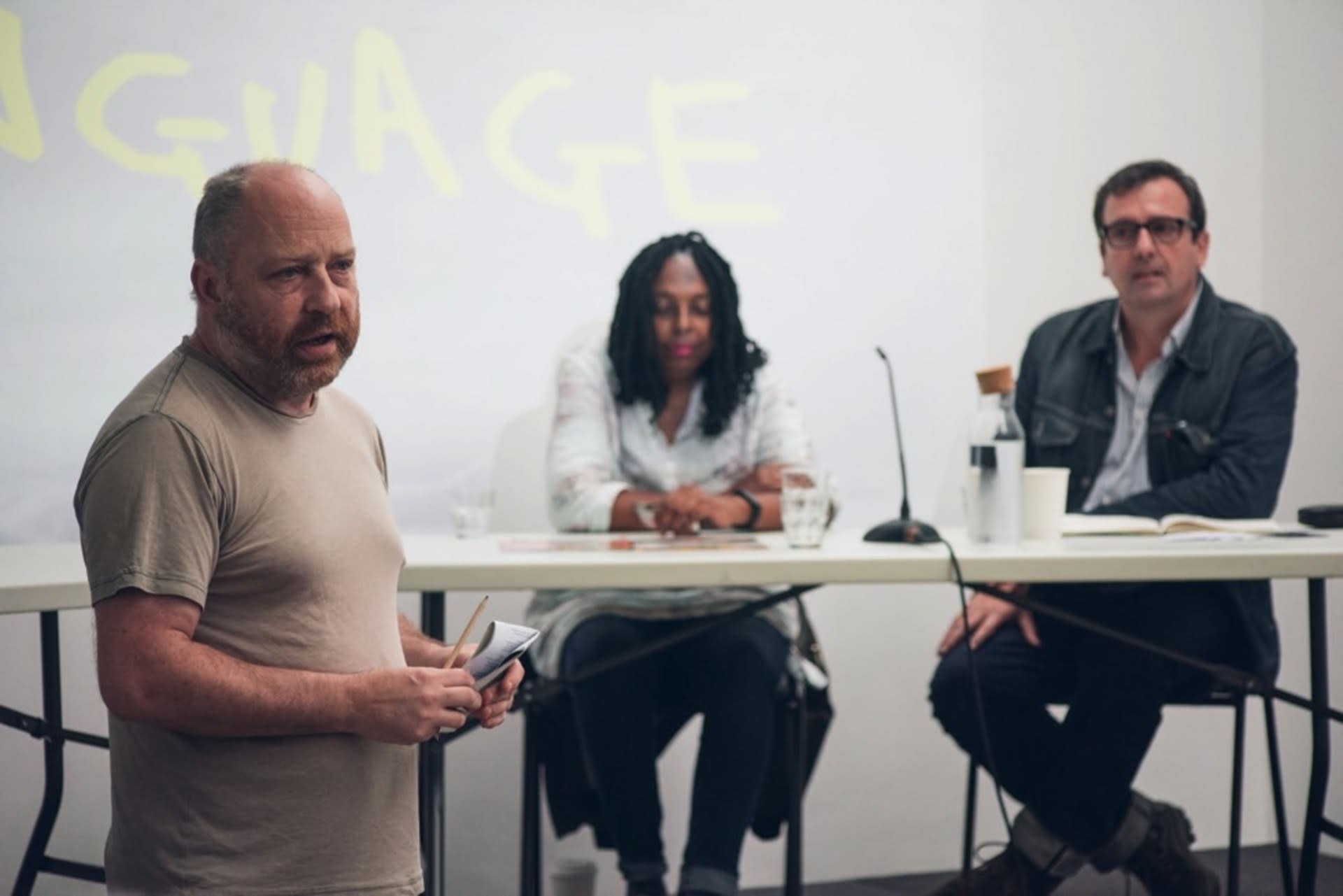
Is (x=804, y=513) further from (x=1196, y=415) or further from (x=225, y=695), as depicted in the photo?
(x=225, y=695)

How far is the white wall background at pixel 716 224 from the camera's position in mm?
3104

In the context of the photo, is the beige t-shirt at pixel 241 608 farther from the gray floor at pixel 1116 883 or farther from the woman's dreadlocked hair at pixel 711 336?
the gray floor at pixel 1116 883

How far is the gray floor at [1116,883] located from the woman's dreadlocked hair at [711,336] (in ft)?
4.11

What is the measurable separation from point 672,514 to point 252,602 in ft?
3.95

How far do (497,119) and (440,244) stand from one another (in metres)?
0.32

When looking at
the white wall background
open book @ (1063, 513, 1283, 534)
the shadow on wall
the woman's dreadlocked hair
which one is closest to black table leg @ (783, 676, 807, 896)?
open book @ (1063, 513, 1283, 534)

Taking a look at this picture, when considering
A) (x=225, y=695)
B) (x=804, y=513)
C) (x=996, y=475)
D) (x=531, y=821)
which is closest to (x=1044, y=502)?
(x=996, y=475)

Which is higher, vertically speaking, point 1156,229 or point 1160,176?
point 1160,176

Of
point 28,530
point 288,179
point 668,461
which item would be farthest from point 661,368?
point 288,179

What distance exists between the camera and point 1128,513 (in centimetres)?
277

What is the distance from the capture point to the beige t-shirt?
52.8 inches

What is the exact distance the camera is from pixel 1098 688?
102 inches

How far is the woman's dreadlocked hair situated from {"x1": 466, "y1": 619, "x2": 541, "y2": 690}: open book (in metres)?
1.51

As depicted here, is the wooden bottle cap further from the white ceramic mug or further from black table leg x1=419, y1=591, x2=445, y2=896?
black table leg x1=419, y1=591, x2=445, y2=896
